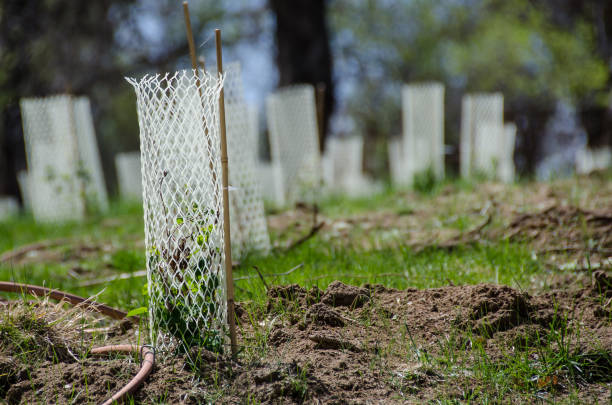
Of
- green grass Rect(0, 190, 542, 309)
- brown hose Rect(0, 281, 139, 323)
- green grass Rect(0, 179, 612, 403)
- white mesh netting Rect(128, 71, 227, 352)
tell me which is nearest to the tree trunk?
green grass Rect(0, 179, 612, 403)

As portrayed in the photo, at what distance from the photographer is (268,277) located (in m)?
3.27

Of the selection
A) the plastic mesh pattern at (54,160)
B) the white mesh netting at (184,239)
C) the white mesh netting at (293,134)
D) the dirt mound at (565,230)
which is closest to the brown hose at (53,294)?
the white mesh netting at (184,239)

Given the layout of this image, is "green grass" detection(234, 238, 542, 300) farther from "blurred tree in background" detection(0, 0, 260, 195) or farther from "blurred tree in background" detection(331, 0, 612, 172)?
"blurred tree in background" detection(331, 0, 612, 172)

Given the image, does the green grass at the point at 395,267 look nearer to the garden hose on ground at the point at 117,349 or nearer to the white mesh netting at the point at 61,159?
the garden hose on ground at the point at 117,349

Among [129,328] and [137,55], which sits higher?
[137,55]

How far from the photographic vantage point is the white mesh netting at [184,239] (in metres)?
2.27

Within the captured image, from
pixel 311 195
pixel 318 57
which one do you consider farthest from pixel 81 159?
pixel 318 57

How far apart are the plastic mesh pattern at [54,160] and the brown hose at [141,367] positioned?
607 centimetres

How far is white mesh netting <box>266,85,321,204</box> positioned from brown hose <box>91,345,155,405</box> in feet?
16.3

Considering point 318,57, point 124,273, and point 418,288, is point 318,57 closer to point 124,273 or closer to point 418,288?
point 124,273

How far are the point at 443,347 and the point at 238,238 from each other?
6.91ft

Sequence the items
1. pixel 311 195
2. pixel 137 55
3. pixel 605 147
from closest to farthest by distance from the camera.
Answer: pixel 311 195
pixel 605 147
pixel 137 55

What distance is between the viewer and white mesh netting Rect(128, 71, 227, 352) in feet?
7.43

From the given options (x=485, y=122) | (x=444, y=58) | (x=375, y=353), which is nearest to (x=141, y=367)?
(x=375, y=353)
